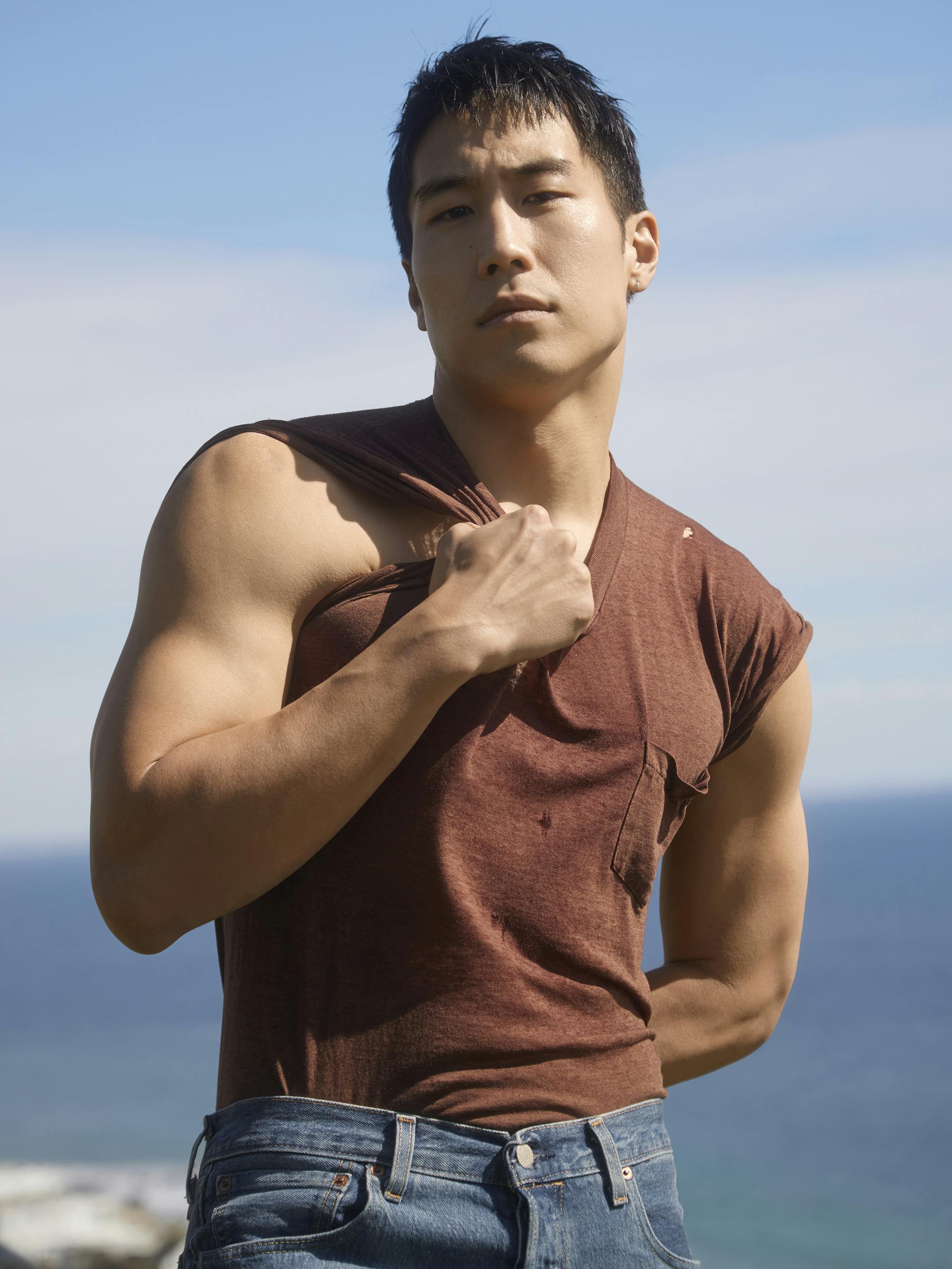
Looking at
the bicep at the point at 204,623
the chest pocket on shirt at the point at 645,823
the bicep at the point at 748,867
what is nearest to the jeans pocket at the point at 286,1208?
the bicep at the point at 204,623

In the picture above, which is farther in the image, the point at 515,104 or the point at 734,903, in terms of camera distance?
the point at 734,903

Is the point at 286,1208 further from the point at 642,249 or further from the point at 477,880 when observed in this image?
the point at 642,249

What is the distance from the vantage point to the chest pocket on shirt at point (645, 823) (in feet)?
7.59

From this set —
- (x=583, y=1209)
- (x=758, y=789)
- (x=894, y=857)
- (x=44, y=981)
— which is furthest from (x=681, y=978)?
(x=894, y=857)

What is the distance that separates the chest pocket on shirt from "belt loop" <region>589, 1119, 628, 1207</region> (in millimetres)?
424

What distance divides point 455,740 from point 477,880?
9.1 inches

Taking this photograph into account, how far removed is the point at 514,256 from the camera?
235cm

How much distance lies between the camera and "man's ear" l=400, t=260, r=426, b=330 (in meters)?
2.72

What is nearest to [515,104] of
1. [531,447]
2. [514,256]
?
[514,256]

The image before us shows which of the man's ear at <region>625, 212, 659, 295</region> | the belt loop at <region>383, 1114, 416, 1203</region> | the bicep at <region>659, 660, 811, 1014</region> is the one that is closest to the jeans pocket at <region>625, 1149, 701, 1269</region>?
the belt loop at <region>383, 1114, 416, 1203</region>

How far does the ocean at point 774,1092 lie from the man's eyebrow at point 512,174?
96.7 feet

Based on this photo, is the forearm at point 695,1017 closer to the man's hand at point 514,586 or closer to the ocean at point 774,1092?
the man's hand at point 514,586

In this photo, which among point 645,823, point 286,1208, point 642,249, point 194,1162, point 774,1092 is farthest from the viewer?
point 774,1092

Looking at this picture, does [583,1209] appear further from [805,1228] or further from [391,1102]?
[805,1228]
